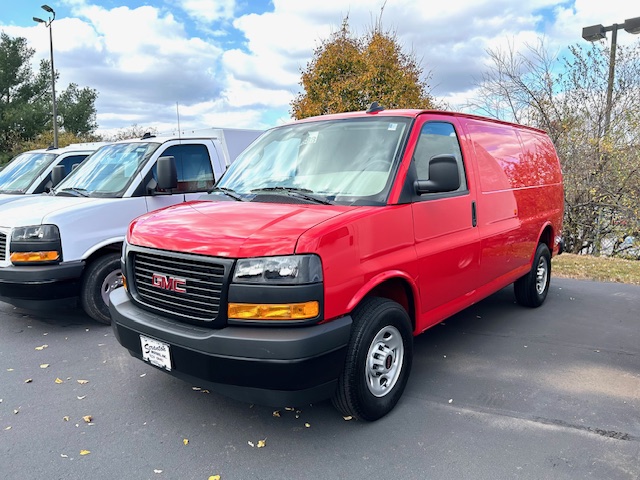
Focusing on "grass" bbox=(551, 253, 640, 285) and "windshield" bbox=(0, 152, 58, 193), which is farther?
"windshield" bbox=(0, 152, 58, 193)

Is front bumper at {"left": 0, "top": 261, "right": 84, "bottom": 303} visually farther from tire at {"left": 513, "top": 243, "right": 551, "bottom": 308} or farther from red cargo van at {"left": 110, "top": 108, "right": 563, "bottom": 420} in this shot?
tire at {"left": 513, "top": 243, "right": 551, "bottom": 308}

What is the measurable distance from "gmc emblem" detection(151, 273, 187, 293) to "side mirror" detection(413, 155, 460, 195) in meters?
1.79

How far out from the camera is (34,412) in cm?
352

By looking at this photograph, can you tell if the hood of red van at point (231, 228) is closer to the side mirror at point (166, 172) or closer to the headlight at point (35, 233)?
the side mirror at point (166, 172)

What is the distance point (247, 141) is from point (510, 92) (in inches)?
348

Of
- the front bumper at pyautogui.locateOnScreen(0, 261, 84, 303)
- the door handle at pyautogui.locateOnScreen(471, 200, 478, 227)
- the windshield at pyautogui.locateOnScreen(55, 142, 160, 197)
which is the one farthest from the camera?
the windshield at pyautogui.locateOnScreen(55, 142, 160, 197)

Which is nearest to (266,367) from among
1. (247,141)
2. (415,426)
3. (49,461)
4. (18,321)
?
(415,426)

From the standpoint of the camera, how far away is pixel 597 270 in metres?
8.56

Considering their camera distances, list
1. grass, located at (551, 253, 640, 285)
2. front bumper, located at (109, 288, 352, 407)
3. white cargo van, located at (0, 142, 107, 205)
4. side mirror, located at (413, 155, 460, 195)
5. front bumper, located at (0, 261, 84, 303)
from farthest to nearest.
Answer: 1. white cargo van, located at (0, 142, 107, 205)
2. grass, located at (551, 253, 640, 285)
3. front bumper, located at (0, 261, 84, 303)
4. side mirror, located at (413, 155, 460, 195)
5. front bumper, located at (109, 288, 352, 407)

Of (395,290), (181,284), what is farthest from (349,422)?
(181,284)

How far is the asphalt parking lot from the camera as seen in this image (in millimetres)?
2850

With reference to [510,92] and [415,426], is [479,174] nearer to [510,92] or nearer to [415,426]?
[415,426]

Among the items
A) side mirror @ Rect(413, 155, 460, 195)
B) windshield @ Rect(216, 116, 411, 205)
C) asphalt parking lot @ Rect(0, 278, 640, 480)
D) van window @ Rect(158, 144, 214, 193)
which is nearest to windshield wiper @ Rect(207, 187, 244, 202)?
windshield @ Rect(216, 116, 411, 205)

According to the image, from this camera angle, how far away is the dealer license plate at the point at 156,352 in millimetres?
3033
